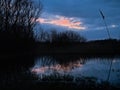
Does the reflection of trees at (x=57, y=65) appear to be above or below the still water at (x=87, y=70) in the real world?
below

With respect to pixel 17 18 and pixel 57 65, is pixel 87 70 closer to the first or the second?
pixel 57 65

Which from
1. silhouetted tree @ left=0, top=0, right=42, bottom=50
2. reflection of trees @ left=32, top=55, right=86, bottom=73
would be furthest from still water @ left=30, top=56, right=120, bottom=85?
silhouetted tree @ left=0, top=0, right=42, bottom=50

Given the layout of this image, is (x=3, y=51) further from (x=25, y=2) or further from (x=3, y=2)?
(x=25, y=2)

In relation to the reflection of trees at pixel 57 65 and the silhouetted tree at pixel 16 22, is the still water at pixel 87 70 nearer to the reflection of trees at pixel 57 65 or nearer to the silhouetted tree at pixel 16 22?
the reflection of trees at pixel 57 65

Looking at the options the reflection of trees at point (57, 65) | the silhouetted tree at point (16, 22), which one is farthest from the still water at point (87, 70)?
the silhouetted tree at point (16, 22)

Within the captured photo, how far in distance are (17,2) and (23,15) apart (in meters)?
4.14

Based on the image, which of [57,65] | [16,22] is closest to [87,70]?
[57,65]

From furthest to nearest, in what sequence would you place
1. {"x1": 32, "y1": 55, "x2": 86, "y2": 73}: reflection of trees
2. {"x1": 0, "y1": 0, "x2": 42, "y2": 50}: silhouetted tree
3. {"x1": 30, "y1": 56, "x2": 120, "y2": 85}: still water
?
1. {"x1": 0, "y1": 0, "x2": 42, "y2": 50}: silhouetted tree
2. {"x1": 32, "y1": 55, "x2": 86, "y2": 73}: reflection of trees
3. {"x1": 30, "y1": 56, "x2": 120, "y2": 85}: still water

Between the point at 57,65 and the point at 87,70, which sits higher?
the point at 87,70

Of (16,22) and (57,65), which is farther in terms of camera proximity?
(16,22)

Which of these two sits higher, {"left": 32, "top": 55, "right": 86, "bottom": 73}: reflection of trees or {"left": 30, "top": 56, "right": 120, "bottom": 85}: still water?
{"left": 30, "top": 56, "right": 120, "bottom": 85}: still water

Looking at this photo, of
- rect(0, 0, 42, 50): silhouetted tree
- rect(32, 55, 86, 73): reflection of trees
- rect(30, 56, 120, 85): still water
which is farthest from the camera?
rect(0, 0, 42, 50): silhouetted tree

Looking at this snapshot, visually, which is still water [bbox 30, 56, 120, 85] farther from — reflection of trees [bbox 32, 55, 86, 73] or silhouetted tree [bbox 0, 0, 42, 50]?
silhouetted tree [bbox 0, 0, 42, 50]

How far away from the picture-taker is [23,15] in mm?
62250
